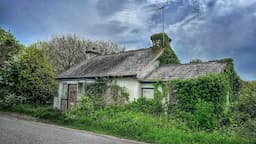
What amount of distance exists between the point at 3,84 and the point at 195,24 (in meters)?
17.2

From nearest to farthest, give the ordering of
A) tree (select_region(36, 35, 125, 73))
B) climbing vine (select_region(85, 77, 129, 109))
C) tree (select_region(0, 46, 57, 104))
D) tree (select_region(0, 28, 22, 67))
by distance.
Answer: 1. climbing vine (select_region(85, 77, 129, 109))
2. tree (select_region(0, 46, 57, 104))
3. tree (select_region(0, 28, 22, 67))
4. tree (select_region(36, 35, 125, 73))

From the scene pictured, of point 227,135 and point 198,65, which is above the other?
point 198,65

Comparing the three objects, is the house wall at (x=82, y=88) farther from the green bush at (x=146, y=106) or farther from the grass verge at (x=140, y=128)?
the grass verge at (x=140, y=128)

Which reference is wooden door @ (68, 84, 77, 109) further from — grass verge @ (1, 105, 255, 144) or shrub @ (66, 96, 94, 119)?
grass verge @ (1, 105, 255, 144)

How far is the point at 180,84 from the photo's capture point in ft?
57.5

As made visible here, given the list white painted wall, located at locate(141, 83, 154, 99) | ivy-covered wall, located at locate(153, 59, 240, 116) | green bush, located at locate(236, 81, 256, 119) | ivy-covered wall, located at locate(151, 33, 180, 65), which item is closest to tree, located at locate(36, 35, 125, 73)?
ivy-covered wall, located at locate(151, 33, 180, 65)

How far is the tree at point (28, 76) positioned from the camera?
24422 millimetres

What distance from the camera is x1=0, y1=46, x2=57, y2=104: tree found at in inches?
961

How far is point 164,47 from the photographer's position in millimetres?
23797

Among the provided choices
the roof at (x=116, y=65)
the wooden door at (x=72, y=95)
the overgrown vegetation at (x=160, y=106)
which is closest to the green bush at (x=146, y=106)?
the overgrown vegetation at (x=160, y=106)

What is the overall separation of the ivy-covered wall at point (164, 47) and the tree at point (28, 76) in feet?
32.9

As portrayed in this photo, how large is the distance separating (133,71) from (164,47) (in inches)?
165

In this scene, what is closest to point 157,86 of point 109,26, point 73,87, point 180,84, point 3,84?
point 180,84

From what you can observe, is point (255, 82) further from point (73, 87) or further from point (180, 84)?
point (73, 87)
